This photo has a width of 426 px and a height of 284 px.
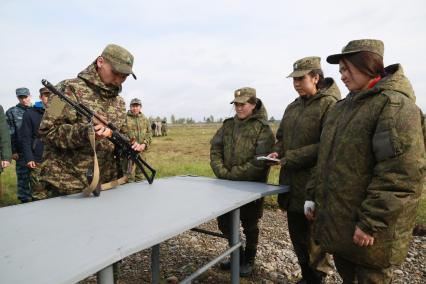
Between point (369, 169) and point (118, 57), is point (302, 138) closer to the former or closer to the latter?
point (369, 169)

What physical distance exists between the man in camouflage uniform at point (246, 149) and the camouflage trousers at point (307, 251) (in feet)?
1.76

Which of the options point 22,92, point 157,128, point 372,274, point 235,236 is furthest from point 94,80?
point 157,128

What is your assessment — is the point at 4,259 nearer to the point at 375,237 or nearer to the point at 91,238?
the point at 91,238

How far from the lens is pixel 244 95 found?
3.85 m

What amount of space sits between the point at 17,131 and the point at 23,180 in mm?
1055

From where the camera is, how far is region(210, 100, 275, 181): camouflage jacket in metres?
3.78

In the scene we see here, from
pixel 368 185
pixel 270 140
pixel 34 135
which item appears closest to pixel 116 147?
pixel 270 140

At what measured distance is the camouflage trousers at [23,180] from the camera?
6.66 m

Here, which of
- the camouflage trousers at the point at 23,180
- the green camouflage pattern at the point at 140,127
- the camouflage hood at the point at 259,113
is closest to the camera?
the camouflage hood at the point at 259,113

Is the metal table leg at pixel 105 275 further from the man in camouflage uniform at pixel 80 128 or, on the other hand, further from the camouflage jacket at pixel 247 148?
the camouflage jacket at pixel 247 148

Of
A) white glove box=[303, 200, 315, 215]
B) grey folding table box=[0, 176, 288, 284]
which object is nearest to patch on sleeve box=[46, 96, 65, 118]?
grey folding table box=[0, 176, 288, 284]

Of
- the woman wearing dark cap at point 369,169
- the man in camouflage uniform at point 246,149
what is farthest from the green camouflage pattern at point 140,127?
the woman wearing dark cap at point 369,169

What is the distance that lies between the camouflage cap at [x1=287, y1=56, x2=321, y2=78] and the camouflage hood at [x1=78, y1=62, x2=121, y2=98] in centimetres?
191

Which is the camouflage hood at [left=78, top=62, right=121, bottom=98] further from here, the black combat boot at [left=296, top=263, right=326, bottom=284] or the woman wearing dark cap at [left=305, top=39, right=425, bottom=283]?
the black combat boot at [left=296, top=263, right=326, bottom=284]
